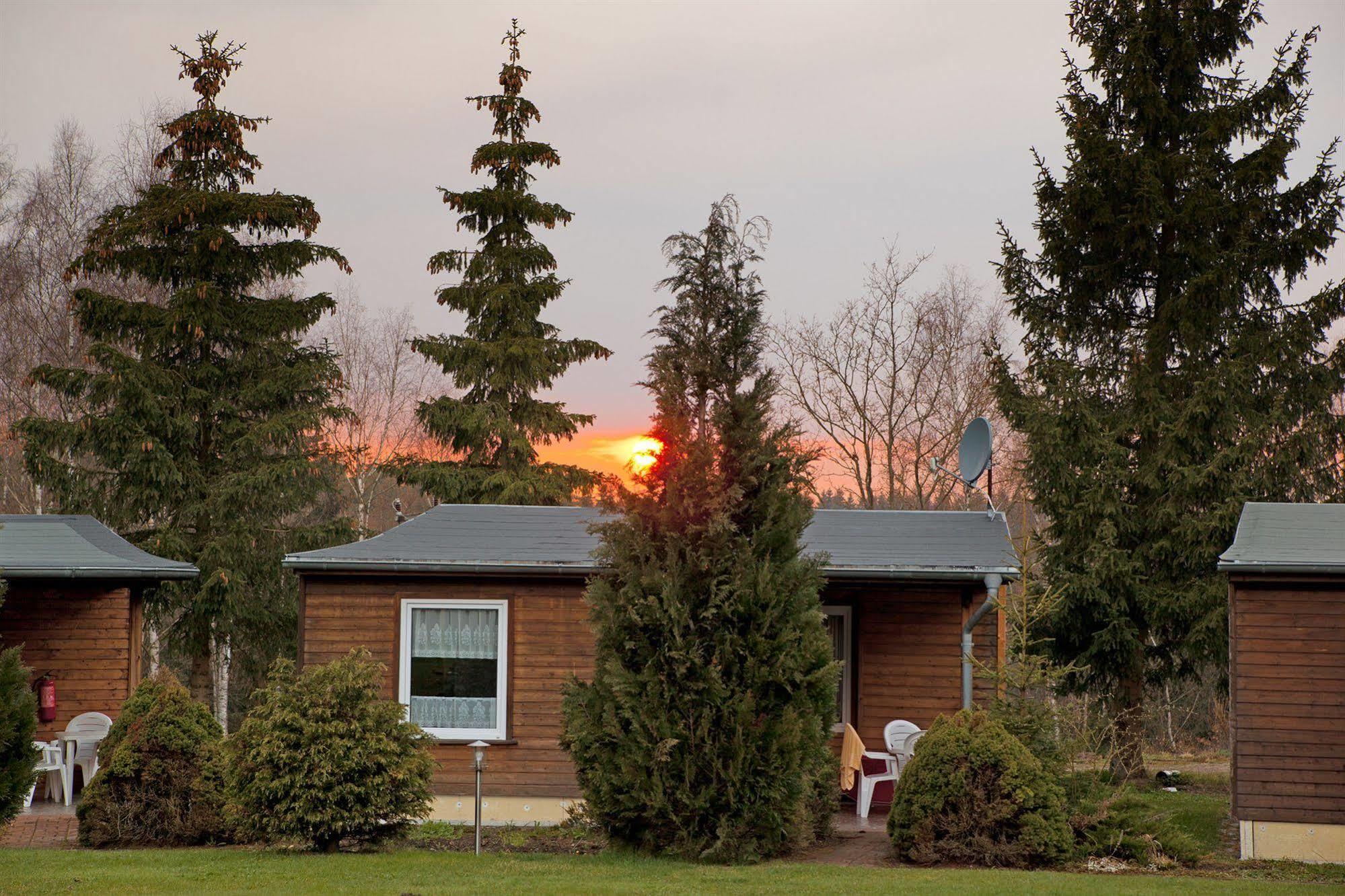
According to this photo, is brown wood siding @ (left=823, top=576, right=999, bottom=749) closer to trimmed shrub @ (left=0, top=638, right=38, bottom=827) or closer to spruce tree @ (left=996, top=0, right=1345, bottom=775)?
spruce tree @ (left=996, top=0, right=1345, bottom=775)

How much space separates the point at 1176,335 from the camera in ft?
51.2

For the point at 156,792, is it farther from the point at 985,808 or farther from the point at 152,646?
the point at 152,646

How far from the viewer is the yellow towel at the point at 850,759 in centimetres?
1095

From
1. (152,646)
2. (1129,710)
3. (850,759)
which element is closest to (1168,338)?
(1129,710)

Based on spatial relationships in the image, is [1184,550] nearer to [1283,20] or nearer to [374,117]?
[1283,20]

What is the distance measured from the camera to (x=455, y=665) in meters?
11.3

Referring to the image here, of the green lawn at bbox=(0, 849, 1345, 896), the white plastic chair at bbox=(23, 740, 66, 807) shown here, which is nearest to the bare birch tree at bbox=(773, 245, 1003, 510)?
the white plastic chair at bbox=(23, 740, 66, 807)

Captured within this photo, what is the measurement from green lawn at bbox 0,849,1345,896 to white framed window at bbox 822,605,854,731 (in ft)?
12.2

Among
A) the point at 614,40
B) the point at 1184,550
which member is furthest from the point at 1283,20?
the point at 614,40

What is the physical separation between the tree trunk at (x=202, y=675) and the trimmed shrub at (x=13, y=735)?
9889 millimetres

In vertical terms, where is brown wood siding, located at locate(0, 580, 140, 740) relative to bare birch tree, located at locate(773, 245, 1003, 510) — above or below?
below

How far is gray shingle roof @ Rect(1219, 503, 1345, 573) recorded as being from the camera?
31.1ft

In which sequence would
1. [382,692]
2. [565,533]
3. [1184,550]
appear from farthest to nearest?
[1184,550], [565,533], [382,692]

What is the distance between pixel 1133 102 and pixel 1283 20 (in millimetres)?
2313
